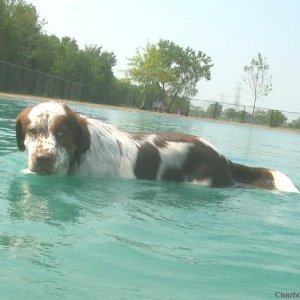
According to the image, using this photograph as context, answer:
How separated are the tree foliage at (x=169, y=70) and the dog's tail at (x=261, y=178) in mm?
71061

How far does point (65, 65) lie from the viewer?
74438 millimetres

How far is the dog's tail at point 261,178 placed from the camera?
6.85 meters

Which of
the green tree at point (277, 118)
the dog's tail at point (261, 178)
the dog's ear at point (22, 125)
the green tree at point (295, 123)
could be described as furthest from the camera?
the green tree at point (277, 118)

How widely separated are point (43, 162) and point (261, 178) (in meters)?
2.90

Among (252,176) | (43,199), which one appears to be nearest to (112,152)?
(43,199)

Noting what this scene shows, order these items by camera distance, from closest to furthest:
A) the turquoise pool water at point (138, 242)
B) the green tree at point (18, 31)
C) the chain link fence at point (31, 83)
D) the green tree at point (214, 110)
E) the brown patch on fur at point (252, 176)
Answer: the turquoise pool water at point (138, 242), the brown patch on fur at point (252, 176), the chain link fence at point (31, 83), the green tree at point (18, 31), the green tree at point (214, 110)

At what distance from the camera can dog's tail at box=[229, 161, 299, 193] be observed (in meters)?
6.85

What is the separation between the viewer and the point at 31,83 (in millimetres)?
54125

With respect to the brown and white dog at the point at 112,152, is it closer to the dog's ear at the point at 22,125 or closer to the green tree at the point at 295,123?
the dog's ear at the point at 22,125

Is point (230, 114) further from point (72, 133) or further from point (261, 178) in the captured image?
point (72, 133)

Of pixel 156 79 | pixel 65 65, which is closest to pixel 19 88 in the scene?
pixel 65 65

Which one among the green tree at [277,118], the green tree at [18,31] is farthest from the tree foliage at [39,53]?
the green tree at [277,118]

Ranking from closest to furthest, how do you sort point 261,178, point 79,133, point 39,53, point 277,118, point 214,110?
1. point 79,133
2. point 261,178
3. point 39,53
4. point 277,118
5. point 214,110

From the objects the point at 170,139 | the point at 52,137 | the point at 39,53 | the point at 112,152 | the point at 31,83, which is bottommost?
the point at 112,152
